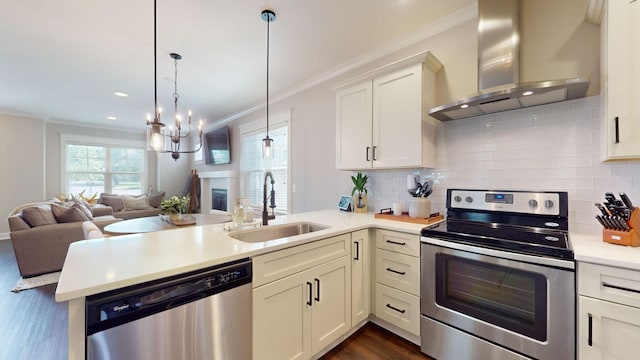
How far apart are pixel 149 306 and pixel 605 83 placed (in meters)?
2.53

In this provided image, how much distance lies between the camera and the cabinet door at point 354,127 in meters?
2.47

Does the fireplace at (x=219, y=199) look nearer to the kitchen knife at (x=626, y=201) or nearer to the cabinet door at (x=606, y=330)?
the cabinet door at (x=606, y=330)

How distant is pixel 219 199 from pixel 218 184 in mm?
349

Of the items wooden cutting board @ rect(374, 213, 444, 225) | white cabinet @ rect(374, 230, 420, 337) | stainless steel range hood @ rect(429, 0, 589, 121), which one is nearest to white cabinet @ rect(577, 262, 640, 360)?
white cabinet @ rect(374, 230, 420, 337)

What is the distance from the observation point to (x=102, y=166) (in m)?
6.53

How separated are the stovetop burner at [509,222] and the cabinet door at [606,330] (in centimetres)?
25

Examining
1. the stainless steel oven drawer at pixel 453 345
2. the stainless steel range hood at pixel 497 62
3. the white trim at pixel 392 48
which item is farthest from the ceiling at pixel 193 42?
the stainless steel oven drawer at pixel 453 345

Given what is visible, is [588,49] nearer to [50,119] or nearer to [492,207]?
[492,207]

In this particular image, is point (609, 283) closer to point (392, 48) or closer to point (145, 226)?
point (392, 48)

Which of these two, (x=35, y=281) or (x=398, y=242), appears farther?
(x=35, y=281)

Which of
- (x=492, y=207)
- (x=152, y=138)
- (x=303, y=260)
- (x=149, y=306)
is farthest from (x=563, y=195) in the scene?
(x=152, y=138)

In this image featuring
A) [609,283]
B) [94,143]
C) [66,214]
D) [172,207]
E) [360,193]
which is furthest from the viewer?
[94,143]

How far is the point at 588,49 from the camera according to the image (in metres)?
1.63

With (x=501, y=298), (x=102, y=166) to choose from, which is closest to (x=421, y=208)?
(x=501, y=298)
